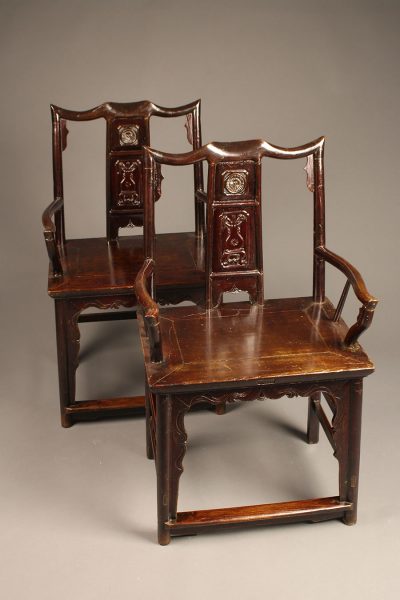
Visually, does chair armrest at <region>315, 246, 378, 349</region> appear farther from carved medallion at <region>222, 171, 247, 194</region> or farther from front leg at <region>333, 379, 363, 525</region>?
carved medallion at <region>222, 171, 247, 194</region>

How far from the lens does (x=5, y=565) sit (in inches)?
125

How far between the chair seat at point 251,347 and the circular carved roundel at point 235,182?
45cm

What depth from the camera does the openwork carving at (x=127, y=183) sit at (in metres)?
4.14

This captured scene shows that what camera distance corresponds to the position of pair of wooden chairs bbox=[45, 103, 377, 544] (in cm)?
312

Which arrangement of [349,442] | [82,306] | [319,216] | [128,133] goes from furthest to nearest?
[128,133]
[82,306]
[319,216]
[349,442]

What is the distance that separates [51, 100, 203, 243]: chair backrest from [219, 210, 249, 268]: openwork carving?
2.30 ft

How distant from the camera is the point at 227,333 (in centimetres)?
338

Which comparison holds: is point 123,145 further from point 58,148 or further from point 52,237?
point 52,237

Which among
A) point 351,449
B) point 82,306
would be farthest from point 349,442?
point 82,306

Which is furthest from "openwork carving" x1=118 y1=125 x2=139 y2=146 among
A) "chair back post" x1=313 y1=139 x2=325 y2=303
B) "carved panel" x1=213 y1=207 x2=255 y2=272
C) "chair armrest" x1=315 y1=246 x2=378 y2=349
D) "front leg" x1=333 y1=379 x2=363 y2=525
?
"front leg" x1=333 y1=379 x2=363 y2=525

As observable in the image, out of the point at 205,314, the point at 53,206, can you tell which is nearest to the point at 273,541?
the point at 205,314

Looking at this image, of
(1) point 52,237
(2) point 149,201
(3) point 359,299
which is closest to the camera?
(3) point 359,299

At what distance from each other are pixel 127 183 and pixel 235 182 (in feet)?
2.87

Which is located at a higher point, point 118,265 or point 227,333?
A: point 118,265
